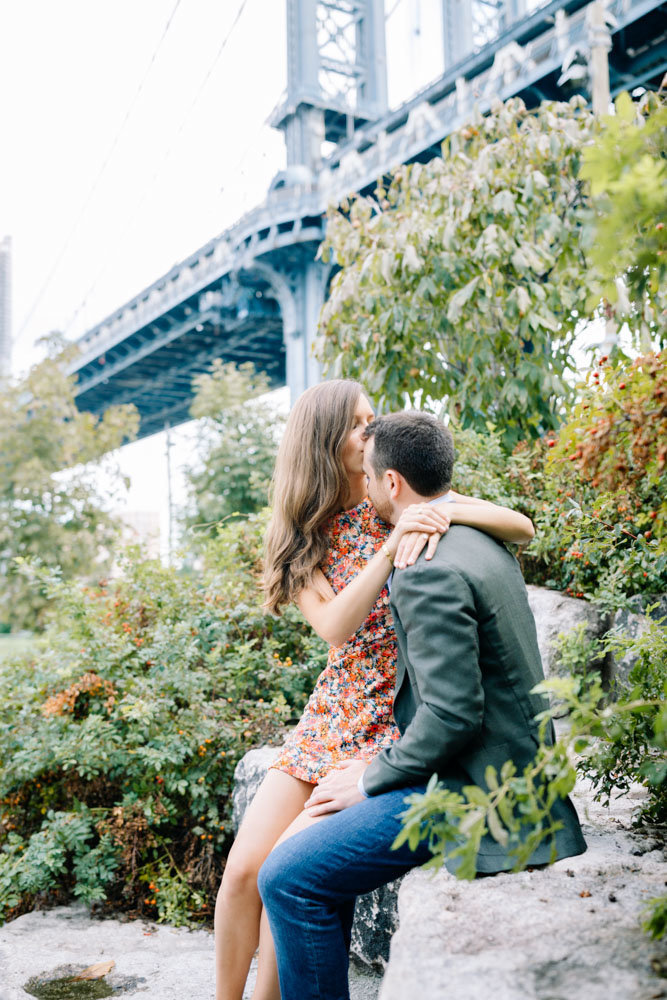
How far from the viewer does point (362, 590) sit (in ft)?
7.16

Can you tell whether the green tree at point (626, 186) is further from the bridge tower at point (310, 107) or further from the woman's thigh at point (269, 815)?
the bridge tower at point (310, 107)

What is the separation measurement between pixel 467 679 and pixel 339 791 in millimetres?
528

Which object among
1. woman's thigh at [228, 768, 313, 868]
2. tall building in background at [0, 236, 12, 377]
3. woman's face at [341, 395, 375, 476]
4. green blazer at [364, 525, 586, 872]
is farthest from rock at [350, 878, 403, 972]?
tall building in background at [0, 236, 12, 377]

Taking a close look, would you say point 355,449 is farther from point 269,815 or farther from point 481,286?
point 481,286

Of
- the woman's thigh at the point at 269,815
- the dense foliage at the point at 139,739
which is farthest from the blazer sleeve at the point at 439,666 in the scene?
the dense foliage at the point at 139,739

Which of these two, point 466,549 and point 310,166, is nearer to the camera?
point 466,549

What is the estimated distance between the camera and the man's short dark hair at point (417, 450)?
209 cm

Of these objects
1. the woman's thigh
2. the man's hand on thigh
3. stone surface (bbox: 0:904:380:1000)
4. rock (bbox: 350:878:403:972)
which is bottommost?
stone surface (bbox: 0:904:380:1000)

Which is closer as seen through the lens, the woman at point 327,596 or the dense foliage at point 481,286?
the woman at point 327,596

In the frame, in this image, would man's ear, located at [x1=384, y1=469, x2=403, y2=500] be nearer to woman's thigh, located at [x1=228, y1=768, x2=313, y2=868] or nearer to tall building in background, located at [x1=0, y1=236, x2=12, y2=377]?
woman's thigh, located at [x1=228, y1=768, x2=313, y2=868]

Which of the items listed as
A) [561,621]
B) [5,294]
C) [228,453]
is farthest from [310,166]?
[5,294]

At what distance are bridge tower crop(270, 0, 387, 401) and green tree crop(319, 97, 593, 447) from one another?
12385mm

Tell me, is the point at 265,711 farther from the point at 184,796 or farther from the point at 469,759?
the point at 469,759

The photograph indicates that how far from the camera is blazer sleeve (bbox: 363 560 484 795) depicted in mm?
1729
